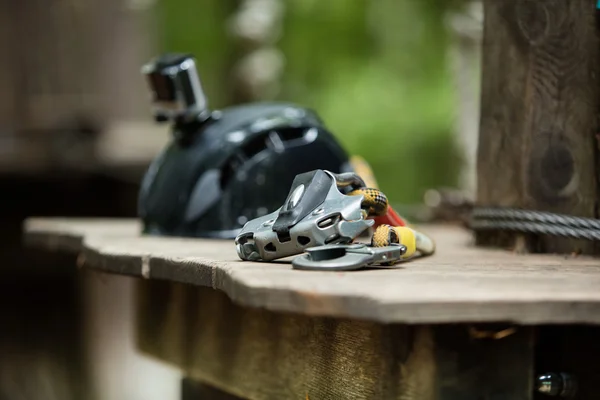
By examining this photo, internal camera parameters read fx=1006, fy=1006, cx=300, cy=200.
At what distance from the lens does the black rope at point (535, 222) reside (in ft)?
5.72

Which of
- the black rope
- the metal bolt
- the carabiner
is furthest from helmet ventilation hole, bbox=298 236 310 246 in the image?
the black rope

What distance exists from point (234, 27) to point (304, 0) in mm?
696

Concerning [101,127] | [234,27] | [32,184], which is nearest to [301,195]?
[101,127]

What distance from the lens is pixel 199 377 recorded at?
2035 millimetres

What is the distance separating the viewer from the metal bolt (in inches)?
52.8

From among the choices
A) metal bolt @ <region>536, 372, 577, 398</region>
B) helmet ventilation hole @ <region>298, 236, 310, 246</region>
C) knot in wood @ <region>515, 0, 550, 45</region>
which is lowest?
metal bolt @ <region>536, 372, 577, 398</region>

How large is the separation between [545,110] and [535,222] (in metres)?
0.21

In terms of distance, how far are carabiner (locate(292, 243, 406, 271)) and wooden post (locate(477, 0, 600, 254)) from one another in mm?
518

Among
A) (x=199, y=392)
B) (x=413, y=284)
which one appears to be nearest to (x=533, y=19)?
(x=413, y=284)

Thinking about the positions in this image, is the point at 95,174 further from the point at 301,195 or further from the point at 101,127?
the point at 301,195

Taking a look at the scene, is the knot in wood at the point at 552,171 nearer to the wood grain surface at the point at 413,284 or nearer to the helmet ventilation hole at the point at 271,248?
the wood grain surface at the point at 413,284

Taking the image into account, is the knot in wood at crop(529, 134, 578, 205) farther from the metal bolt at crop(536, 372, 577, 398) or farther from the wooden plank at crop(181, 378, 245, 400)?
the wooden plank at crop(181, 378, 245, 400)

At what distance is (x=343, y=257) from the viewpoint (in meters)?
1.42

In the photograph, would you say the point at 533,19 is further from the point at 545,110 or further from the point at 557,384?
the point at 557,384
